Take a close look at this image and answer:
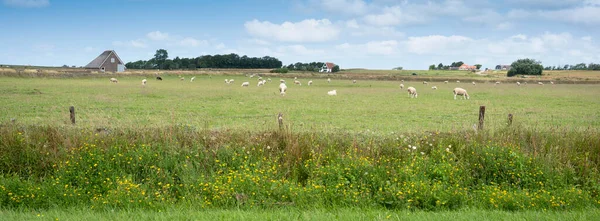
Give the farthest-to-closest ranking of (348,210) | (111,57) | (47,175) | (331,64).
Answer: (331,64)
(111,57)
(47,175)
(348,210)

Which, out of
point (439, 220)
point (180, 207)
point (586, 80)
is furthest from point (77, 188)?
point (586, 80)

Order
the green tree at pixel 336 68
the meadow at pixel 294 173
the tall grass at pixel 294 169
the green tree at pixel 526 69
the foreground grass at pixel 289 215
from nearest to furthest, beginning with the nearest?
the foreground grass at pixel 289 215
the meadow at pixel 294 173
the tall grass at pixel 294 169
the green tree at pixel 526 69
the green tree at pixel 336 68

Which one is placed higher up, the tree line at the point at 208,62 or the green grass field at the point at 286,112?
the tree line at the point at 208,62

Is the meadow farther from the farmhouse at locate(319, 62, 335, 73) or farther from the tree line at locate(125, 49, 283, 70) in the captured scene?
the farmhouse at locate(319, 62, 335, 73)

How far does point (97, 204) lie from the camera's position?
7824mm

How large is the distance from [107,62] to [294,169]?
105236 millimetres

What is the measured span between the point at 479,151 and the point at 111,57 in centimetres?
10733

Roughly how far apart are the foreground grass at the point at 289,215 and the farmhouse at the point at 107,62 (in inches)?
4135

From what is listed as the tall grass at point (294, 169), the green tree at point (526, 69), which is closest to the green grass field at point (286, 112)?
the tall grass at point (294, 169)

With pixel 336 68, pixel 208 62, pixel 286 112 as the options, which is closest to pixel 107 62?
pixel 208 62

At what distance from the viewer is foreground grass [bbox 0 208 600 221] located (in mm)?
6848

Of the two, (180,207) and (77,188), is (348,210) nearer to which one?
(180,207)

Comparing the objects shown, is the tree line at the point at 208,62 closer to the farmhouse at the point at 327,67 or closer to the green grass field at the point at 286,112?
the farmhouse at the point at 327,67

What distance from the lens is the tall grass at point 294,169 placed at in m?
8.23
